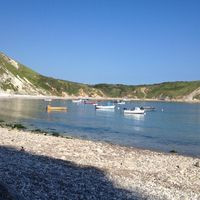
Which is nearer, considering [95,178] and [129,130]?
[95,178]

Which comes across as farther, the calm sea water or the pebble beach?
the calm sea water

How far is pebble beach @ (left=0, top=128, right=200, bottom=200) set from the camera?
55.3 feet

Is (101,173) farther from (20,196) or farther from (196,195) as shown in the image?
(20,196)

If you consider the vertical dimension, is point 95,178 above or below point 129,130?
above

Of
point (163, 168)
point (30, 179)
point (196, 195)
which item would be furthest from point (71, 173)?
point (163, 168)

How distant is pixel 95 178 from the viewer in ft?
71.3

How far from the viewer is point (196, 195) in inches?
838

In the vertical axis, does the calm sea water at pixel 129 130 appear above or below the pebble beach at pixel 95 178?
below

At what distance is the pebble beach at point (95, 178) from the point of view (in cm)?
1686

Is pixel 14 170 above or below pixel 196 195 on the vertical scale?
above

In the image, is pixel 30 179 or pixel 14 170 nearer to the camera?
pixel 30 179

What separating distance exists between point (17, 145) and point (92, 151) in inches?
240

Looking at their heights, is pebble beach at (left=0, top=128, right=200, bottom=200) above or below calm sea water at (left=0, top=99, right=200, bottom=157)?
above

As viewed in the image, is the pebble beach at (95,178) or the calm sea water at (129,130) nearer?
the pebble beach at (95,178)
